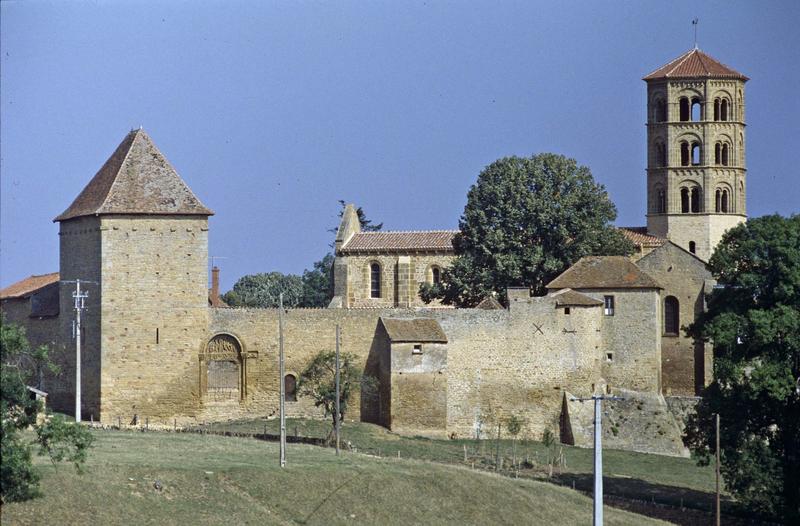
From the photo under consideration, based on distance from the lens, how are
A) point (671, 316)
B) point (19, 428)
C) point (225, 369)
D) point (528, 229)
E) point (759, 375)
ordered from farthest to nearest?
point (528, 229)
point (671, 316)
point (225, 369)
point (759, 375)
point (19, 428)

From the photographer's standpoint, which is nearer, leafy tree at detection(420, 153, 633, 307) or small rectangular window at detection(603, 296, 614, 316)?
small rectangular window at detection(603, 296, 614, 316)

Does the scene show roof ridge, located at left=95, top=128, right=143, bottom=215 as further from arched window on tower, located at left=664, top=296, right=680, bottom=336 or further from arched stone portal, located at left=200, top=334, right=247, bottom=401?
arched window on tower, located at left=664, top=296, right=680, bottom=336

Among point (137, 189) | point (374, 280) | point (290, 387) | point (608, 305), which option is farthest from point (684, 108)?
point (137, 189)

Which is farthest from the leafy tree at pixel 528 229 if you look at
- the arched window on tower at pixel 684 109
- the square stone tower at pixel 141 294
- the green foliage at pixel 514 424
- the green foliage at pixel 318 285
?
the green foliage at pixel 318 285

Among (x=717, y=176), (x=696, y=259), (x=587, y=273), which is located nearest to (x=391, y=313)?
(x=587, y=273)

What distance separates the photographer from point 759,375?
195 feet

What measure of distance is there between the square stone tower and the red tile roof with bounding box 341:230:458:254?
65.3ft

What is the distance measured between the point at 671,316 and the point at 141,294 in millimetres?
21163

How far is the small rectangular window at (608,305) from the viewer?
72.7m

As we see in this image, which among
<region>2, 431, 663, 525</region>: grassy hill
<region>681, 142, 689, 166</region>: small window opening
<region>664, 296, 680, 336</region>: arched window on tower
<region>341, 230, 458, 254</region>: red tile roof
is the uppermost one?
<region>681, 142, 689, 166</region>: small window opening

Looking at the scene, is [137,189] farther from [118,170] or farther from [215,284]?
[215,284]

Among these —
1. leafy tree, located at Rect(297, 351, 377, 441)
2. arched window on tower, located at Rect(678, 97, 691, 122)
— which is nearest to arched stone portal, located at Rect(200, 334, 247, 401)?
leafy tree, located at Rect(297, 351, 377, 441)

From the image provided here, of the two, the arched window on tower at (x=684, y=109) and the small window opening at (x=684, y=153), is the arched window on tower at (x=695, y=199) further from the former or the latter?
the arched window on tower at (x=684, y=109)

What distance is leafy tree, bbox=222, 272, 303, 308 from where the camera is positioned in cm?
11357
